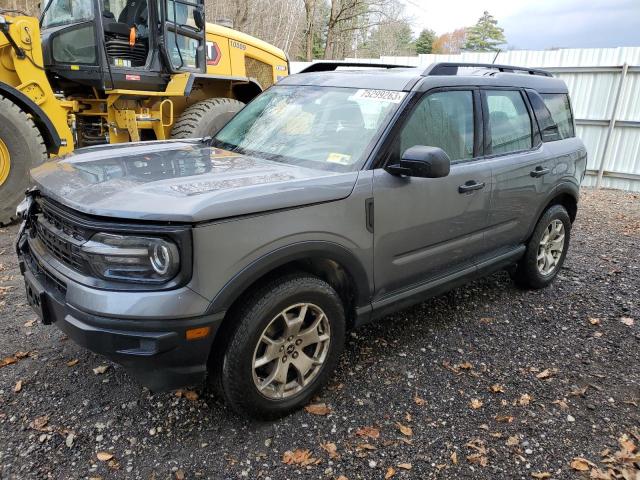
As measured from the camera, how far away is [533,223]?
4.21 m

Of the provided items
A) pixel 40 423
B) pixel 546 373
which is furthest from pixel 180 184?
pixel 546 373

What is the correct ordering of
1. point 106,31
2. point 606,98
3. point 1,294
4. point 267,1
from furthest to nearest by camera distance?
point 267,1 → point 606,98 → point 106,31 → point 1,294

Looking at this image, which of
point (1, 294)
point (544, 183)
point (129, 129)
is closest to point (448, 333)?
point (544, 183)

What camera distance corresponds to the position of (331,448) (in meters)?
2.55

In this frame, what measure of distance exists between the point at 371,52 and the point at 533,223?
32.8 m

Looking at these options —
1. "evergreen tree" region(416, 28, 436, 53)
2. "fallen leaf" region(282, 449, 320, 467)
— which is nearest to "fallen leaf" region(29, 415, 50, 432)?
"fallen leaf" region(282, 449, 320, 467)

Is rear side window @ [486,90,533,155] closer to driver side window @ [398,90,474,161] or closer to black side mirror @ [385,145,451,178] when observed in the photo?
driver side window @ [398,90,474,161]

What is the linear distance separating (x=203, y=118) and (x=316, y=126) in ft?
13.5

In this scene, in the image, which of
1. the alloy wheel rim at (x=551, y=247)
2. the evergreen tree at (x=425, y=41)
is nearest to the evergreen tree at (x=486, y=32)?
the evergreen tree at (x=425, y=41)

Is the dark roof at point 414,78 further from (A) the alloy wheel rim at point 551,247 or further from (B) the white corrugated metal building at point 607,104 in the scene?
(B) the white corrugated metal building at point 607,104

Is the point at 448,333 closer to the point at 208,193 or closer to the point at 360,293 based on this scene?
the point at 360,293

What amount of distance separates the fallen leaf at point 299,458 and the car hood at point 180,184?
1.26 m

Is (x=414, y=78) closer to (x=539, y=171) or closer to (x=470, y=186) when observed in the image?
(x=470, y=186)

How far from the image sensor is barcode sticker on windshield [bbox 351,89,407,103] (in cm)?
309
